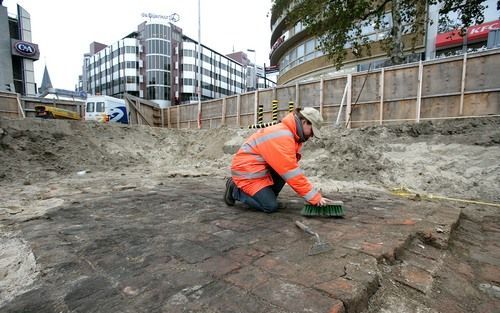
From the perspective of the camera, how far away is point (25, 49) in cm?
2405

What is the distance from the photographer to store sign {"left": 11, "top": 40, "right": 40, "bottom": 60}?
23.6 metres

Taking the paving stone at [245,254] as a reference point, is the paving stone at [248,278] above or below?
above

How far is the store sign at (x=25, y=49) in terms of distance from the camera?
23623 millimetres

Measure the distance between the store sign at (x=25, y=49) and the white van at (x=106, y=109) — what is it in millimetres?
10353

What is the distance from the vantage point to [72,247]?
7.36 feet

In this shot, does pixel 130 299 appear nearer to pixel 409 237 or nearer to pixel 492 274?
pixel 409 237

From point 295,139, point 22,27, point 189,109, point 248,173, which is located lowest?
point 248,173

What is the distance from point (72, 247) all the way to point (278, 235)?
164cm

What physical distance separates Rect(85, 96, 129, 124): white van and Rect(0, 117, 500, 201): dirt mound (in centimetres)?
Answer: 815

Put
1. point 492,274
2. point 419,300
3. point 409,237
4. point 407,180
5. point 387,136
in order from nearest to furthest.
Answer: point 419,300, point 492,274, point 409,237, point 407,180, point 387,136

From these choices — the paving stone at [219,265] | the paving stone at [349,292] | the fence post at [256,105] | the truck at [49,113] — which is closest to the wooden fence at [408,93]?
the fence post at [256,105]

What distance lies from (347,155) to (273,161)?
182 inches

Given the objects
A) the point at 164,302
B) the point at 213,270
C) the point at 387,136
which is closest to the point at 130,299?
the point at 164,302

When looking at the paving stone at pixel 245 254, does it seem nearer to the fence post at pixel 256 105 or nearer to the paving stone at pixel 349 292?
the paving stone at pixel 349 292
